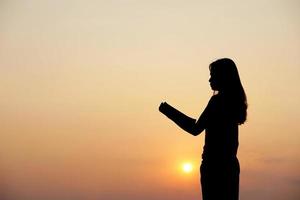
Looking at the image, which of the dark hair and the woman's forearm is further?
the dark hair

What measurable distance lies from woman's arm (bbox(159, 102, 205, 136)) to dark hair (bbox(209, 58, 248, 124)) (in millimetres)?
437

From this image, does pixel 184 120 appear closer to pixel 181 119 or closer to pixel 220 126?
pixel 181 119

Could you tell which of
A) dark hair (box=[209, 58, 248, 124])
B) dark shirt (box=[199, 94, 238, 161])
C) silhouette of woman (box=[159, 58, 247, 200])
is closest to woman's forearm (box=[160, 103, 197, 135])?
silhouette of woman (box=[159, 58, 247, 200])

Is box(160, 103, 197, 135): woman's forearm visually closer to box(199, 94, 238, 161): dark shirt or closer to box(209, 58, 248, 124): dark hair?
box(199, 94, 238, 161): dark shirt

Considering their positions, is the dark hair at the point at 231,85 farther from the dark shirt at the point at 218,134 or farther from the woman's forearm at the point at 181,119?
the woman's forearm at the point at 181,119

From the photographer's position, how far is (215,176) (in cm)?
950

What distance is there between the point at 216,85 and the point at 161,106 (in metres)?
0.68

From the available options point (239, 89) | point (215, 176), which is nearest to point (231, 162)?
point (215, 176)

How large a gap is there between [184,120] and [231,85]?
691 millimetres

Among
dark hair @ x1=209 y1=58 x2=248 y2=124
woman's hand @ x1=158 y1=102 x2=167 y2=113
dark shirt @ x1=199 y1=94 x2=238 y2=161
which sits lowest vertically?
dark shirt @ x1=199 y1=94 x2=238 y2=161

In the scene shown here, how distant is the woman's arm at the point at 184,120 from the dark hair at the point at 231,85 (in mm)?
437

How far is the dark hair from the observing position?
9578 mm

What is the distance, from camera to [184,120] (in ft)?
31.1

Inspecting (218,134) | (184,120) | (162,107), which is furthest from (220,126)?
(162,107)
